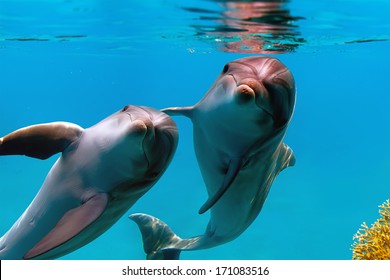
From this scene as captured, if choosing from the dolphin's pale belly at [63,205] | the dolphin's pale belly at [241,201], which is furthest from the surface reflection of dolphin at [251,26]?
the dolphin's pale belly at [63,205]

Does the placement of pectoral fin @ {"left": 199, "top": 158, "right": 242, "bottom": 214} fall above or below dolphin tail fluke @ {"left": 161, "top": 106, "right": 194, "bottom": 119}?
below

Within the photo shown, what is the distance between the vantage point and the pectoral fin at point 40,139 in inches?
163

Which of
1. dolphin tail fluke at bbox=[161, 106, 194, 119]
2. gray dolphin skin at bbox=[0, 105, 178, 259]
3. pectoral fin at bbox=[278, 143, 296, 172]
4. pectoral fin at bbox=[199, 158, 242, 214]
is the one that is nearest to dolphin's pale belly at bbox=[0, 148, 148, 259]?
gray dolphin skin at bbox=[0, 105, 178, 259]

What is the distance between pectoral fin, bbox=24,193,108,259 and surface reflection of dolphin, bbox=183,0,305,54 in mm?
7599

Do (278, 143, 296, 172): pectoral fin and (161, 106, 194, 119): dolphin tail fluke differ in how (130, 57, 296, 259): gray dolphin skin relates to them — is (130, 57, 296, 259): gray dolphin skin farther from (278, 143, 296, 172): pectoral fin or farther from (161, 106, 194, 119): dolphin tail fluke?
(278, 143, 296, 172): pectoral fin

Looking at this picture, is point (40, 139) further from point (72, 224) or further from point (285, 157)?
point (285, 157)

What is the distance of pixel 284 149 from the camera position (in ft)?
20.3

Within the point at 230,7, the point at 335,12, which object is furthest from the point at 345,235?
the point at 230,7

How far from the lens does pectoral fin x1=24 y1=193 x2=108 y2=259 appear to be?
347cm

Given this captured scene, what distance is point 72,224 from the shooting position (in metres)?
3.68

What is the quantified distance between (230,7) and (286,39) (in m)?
5.95

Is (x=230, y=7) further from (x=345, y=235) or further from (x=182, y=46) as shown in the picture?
(x=345, y=235)

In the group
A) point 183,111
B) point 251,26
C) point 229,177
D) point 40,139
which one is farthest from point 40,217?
point 251,26

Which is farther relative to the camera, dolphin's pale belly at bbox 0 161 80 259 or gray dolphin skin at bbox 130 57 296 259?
dolphin's pale belly at bbox 0 161 80 259
